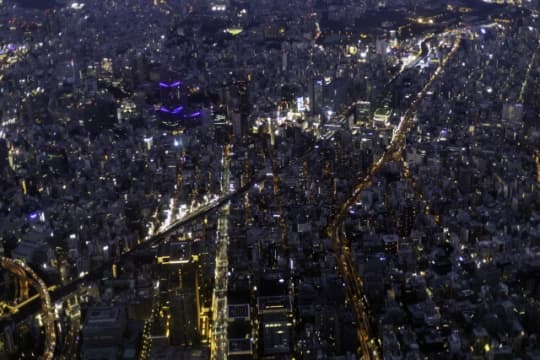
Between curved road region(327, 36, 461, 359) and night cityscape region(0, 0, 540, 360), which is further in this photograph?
night cityscape region(0, 0, 540, 360)

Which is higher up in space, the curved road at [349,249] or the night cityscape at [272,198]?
the night cityscape at [272,198]

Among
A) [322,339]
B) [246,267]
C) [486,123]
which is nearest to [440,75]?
[486,123]

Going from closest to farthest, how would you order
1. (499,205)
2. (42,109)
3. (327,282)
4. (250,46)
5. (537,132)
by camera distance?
1. (327,282)
2. (499,205)
3. (537,132)
4. (42,109)
5. (250,46)

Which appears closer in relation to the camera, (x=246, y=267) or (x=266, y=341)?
(x=266, y=341)

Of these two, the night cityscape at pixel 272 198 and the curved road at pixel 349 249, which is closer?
the curved road at pixel 349 249

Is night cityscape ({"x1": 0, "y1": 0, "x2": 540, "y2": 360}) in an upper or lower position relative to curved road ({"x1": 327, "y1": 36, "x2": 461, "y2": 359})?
upper

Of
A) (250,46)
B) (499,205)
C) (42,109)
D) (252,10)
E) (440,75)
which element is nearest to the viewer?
(499,205)

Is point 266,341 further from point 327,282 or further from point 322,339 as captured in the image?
point 327,282

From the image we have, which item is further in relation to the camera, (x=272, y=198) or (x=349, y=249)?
(x=272, y=198)
